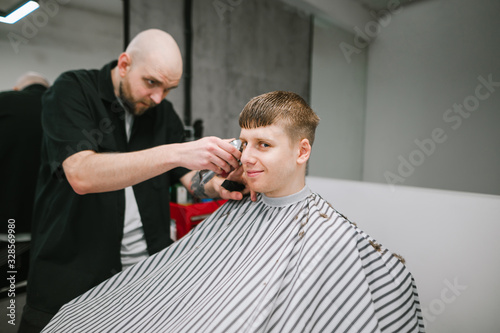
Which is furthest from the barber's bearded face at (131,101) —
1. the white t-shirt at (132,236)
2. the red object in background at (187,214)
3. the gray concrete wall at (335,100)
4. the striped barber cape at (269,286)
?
the gray concrete wall at (335,100)

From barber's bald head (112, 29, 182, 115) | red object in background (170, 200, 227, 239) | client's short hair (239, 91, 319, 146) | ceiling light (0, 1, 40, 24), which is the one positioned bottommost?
red object in background (170, 200, 227, 239)

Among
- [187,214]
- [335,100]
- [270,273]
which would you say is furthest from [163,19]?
[335,100]

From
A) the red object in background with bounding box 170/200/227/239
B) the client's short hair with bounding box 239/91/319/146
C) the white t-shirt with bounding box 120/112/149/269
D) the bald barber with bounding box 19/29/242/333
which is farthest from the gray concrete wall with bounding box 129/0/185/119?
the client's short hair with bounding box 239/91/319/146

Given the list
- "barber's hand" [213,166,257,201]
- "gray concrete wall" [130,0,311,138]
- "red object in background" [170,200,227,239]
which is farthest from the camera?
"gray concrete wall" [130,0,311,138]

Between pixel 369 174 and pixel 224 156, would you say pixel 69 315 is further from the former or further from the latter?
pixel 369 174

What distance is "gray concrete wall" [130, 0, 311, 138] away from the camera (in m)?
3.66

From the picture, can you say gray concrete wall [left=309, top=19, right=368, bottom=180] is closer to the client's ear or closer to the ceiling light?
the client's ear

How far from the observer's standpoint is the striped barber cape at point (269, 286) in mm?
1019

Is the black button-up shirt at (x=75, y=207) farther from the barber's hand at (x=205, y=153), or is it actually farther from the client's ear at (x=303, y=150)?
the client's ear at (x=303, y=150)

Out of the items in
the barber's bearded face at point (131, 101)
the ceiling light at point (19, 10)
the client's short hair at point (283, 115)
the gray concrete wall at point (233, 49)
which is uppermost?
the gray concrete wall at point (233, 49)

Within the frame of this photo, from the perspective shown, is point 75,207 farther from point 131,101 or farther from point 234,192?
point 234,192

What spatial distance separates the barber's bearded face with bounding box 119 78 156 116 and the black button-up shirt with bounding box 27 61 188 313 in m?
0.05

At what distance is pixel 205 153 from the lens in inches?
48.1

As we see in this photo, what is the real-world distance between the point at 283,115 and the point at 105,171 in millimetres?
787
